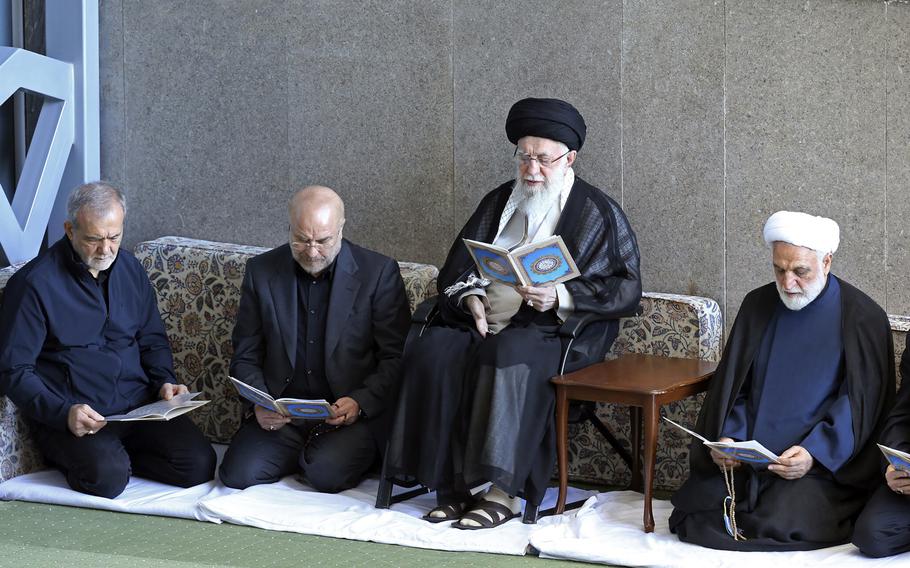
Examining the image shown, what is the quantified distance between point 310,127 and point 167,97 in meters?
0.87

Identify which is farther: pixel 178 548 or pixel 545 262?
pixel 545 262

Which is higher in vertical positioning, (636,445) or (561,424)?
(561,424)

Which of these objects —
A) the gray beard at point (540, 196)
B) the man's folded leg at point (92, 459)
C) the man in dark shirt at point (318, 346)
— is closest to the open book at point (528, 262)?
the gray beard at point (540, 196)

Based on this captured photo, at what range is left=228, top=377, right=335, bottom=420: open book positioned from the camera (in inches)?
201

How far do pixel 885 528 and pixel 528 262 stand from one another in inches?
64.1

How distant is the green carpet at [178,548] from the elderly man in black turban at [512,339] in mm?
365

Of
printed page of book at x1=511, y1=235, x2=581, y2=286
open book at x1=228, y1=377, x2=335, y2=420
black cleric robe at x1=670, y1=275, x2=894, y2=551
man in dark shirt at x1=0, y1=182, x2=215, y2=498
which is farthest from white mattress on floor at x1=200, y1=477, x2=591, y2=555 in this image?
printed page of book at x1=511, y1=235, x2=581, y2=286

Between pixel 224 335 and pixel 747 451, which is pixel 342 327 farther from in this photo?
pixel 747 451

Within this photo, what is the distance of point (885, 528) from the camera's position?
4.23m

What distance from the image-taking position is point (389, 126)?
6379 millimetres

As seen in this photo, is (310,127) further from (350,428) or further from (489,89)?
(350,428)

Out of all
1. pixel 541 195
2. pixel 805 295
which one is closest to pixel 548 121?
pixel 541 195

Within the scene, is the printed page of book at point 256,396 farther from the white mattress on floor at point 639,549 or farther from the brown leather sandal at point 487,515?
the white mattress on floor at point 639,549

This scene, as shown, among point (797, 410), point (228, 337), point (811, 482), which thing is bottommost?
point (811, 482)
